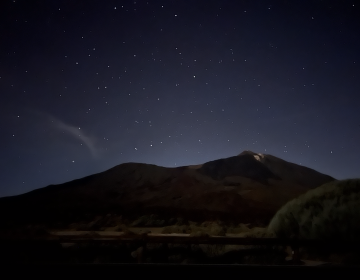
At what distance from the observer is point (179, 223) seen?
3184cm

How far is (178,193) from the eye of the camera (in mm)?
48781

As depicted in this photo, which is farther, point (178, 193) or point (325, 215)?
point (178, 193)

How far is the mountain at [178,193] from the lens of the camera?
133 feet

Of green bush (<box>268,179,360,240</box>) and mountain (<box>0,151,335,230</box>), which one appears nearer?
green bush (<box>268,179,360,240</box>)

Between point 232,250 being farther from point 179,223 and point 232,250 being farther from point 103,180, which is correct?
point 103,180

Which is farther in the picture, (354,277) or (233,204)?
(233,204)

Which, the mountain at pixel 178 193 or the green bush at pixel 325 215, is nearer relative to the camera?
the green bush at pixel 325 215

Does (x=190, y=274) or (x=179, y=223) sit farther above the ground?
(x=190, y=274)

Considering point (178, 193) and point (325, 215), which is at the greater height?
point (178, 193)

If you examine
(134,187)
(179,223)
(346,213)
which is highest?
(134,187)

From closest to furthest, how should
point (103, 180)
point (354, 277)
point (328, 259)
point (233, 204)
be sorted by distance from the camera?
point (354, 277), point (328, 259), point (233, 204), point (103, 180)

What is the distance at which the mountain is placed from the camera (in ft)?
133

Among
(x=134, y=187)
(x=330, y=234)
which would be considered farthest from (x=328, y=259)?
(x=134, y=187)

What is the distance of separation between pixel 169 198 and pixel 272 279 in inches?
1760
